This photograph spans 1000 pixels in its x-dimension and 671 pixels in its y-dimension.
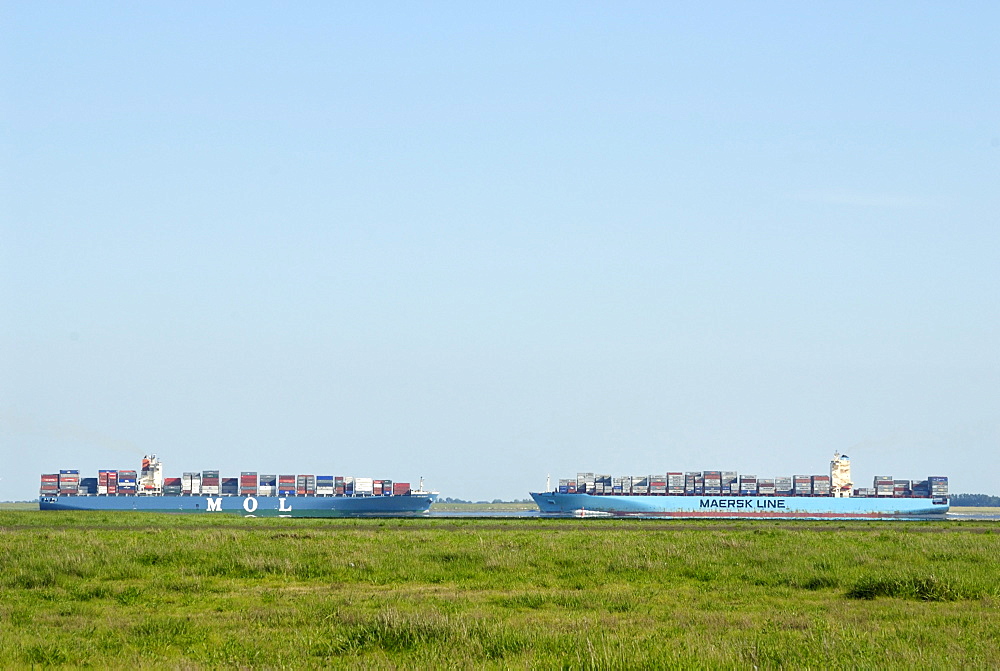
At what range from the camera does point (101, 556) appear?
33.9m

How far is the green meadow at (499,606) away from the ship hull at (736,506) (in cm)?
11778

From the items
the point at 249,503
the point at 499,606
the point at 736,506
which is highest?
the point at 499,606

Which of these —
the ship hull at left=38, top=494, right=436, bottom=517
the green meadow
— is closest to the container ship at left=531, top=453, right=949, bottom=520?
the ship hull at left=38, top=494, right=436, bottom=517

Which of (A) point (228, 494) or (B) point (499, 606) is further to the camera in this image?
(A) point (228, 494)

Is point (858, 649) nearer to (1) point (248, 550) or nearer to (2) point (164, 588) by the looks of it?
(2) point (164, 588)

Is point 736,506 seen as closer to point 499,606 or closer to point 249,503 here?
point 249,503

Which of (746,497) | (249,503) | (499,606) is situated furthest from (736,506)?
(499,606)

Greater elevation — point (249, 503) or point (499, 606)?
point (499, 606)

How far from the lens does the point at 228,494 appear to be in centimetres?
16900

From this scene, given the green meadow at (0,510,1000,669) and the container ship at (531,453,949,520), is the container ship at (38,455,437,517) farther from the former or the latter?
the green meadow at (0,510,1000,669)

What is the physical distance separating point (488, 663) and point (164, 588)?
565 inches

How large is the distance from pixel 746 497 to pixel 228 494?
7993 centimetres

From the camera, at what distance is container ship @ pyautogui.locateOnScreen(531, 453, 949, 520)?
157m

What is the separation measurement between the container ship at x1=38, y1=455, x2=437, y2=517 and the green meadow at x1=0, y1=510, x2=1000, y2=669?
122468mm
